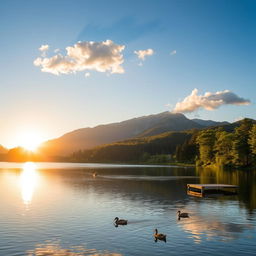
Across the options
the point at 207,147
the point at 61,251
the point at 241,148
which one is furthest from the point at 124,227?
the point at 207,147

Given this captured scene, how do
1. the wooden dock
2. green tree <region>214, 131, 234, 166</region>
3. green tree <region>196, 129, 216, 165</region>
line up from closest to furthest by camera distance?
1. the wooden dock
2. green tree <region>214, 131, 234, 166</region>
3. green tree <region>196, 129, 216, 165</region>

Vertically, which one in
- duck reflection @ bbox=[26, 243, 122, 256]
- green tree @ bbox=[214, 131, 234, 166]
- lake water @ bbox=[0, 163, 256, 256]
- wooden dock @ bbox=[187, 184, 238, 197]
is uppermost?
green tree @ bbox=[214, 131, 234, 166]

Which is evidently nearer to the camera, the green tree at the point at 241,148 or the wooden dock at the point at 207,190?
the wooden dock at the point at 207,190

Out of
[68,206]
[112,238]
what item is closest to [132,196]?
[68,206]

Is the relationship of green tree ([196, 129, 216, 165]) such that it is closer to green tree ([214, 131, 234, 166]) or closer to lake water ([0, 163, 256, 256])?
green tree ([214, 131, 234, 166])

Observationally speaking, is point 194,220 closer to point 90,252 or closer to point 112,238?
point 112,238

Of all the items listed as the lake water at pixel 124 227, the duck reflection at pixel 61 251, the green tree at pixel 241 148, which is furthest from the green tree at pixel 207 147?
the duck reflection at pixel 61 251

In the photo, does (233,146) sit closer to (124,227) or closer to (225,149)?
(225,149)

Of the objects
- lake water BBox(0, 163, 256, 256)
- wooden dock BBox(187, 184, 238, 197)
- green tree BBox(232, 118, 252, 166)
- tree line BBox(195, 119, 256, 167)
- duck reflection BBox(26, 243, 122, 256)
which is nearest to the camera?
duck reflection BBox(26, 243, 122, 256)

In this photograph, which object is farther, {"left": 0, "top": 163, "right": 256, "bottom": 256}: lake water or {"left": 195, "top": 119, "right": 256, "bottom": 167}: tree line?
{"left": 195, "top": 119, "right": 256, "bottom": 167}: tree line

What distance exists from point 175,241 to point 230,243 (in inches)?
221

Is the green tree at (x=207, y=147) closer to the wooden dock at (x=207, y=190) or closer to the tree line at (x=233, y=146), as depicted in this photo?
the tree line at (x=233, y=146)

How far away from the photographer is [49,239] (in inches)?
1383

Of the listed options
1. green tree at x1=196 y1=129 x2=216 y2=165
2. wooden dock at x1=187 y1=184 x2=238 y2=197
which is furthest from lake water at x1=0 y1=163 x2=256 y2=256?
green tree at x1=196 y1=129 x2=216 y2=165
